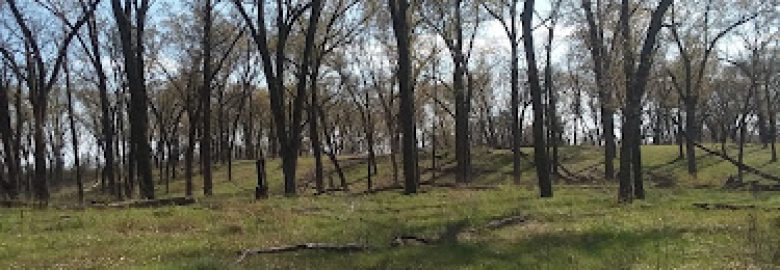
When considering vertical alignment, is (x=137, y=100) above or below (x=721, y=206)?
above

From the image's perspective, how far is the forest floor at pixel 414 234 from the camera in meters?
12.7

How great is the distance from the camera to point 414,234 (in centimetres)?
1652

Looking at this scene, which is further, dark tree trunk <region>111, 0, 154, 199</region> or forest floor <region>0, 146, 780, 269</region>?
dark tree trunk <region>111, 0, 154, 199</region>

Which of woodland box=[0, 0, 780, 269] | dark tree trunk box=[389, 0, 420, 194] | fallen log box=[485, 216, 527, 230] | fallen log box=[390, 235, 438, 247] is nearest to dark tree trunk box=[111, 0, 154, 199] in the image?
woodland box=[0, 0, 780, 269]

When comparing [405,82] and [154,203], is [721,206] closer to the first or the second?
[405,82]

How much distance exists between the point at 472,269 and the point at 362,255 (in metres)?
2.44

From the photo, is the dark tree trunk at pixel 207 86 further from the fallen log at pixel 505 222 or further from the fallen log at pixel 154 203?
the fallen log at pixel 505 222

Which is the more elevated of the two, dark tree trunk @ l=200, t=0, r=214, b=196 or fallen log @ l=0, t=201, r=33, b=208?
dark tree trunk @ l=200, t=0, r=214, b=196

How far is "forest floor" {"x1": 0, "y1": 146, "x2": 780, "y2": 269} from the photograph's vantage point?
41.6 feet

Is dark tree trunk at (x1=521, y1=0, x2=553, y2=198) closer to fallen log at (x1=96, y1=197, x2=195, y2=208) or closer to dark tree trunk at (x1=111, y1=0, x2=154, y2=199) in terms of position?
fallen log at (x1=96, y1=197, x2=195, y2=208)

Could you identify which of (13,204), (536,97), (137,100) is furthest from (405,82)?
(13,204)

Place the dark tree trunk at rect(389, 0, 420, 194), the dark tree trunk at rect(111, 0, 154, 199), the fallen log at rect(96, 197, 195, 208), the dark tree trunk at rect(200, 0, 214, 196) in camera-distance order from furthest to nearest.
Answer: the dark tree trunk at rect(200, 0, 214, 196) → the dark tree trunk at rect(389, 0, 420, 194) → the dark tree trunk at rect(111, 0, 154, 199) → the fallen log at rect(96, 197, 195, 208)

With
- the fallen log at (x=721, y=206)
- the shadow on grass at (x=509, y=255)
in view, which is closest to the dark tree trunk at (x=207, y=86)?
the fallen log at (x=721, y=206)

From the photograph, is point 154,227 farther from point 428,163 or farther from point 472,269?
point 428,163
